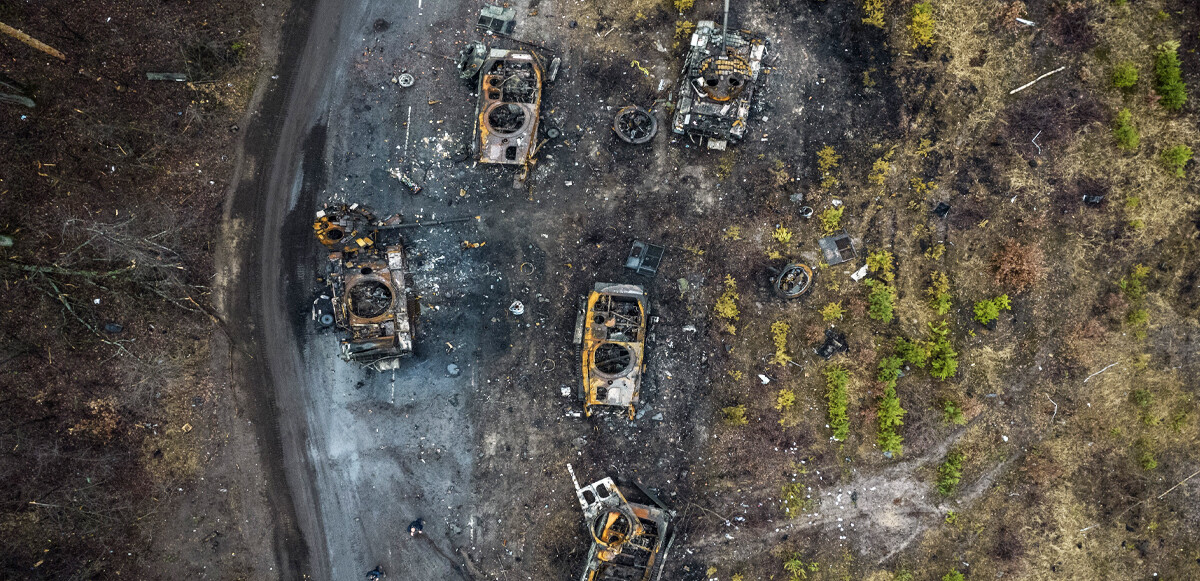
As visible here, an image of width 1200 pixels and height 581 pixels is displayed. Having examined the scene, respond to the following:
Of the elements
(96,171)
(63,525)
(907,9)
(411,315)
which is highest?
(907,9)

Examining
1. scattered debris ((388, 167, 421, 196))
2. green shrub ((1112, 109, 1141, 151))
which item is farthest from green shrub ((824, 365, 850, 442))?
scattered debris ((388, 167, 421, 196))

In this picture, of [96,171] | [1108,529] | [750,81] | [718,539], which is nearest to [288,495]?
[96,171]

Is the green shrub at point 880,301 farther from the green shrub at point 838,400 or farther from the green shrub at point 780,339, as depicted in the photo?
the green shrub at point 780,339

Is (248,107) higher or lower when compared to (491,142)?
higher

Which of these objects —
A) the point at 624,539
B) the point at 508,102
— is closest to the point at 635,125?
the point at 508,102

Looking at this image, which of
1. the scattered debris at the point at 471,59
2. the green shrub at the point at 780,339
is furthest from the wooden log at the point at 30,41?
the green shrub at the point at 780,339

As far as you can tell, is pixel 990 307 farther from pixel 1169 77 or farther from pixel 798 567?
pixel 798 567

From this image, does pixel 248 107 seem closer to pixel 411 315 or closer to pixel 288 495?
pixel 411 315
